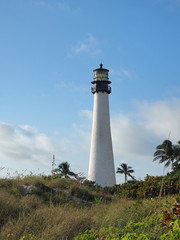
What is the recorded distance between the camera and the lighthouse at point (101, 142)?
27078 mm

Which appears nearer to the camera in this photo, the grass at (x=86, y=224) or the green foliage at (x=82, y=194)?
the grass at (x=86, y=224)

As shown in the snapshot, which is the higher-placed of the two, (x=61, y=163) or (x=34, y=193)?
(x=61, y=163)

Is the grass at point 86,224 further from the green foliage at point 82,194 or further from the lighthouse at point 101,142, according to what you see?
the lighthouse at point 101,142

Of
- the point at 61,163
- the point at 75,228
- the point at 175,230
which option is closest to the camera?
the point at 175,230

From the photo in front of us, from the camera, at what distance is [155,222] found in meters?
6.46

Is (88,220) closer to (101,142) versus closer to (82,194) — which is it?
(82,194)

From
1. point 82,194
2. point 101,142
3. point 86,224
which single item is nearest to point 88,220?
point 86,224

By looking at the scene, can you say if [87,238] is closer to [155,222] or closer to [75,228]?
[75,228]

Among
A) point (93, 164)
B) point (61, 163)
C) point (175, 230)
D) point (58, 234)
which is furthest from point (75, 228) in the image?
point (61, 163)

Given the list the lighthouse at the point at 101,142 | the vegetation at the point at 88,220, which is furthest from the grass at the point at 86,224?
the lighthouse at the point at 101,142

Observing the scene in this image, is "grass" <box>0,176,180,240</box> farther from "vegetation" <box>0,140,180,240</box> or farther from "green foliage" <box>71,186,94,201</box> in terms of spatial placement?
"green foliage" <box>71,186,94,201</box>

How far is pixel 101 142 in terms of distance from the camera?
2759cm

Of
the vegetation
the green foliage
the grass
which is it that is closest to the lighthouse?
the green foliage

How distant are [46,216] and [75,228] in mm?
986
